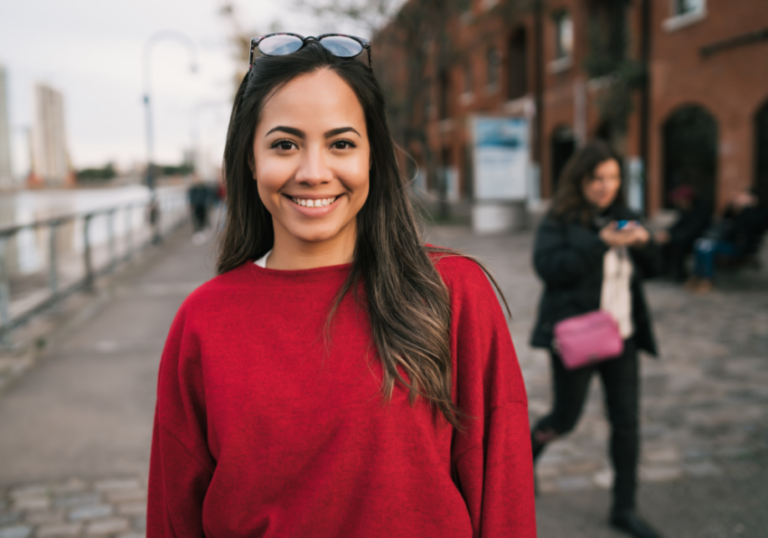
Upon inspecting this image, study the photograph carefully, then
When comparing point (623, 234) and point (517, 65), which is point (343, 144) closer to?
point (623, 234)

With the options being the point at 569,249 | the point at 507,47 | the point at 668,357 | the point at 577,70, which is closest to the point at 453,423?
the point at 569,249

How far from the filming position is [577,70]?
72.2 ft

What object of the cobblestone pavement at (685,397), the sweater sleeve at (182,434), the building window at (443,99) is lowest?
the cobblestone pavement at (685,397)

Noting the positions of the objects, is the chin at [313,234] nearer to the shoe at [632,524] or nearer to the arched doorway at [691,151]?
the shoe at [632,524]

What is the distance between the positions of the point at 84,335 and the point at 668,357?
6093 millimetres

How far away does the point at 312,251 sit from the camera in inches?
61.5

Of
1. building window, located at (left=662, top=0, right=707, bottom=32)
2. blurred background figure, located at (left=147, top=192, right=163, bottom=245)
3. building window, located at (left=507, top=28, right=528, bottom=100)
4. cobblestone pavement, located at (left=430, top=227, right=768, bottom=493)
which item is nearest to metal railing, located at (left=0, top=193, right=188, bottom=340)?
blurred background figure, located at (left=147, top=192, right=163, bottom=245)

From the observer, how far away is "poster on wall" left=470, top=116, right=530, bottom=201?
19234 mm

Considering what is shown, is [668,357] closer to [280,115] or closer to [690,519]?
[690,519]

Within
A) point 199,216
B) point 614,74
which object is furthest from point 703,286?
point 199,216

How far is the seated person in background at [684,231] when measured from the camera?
1080 cm

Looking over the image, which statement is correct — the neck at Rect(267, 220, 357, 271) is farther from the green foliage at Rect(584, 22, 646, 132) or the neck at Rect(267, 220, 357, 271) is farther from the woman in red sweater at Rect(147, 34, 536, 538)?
the green foliage at Rect(584, 22, 646, 132)

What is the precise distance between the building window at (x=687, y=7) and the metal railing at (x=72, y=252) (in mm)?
13503

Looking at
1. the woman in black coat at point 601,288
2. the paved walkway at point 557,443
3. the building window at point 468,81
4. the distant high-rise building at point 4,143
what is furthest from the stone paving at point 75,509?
the distant high-rise building at point 4,143
